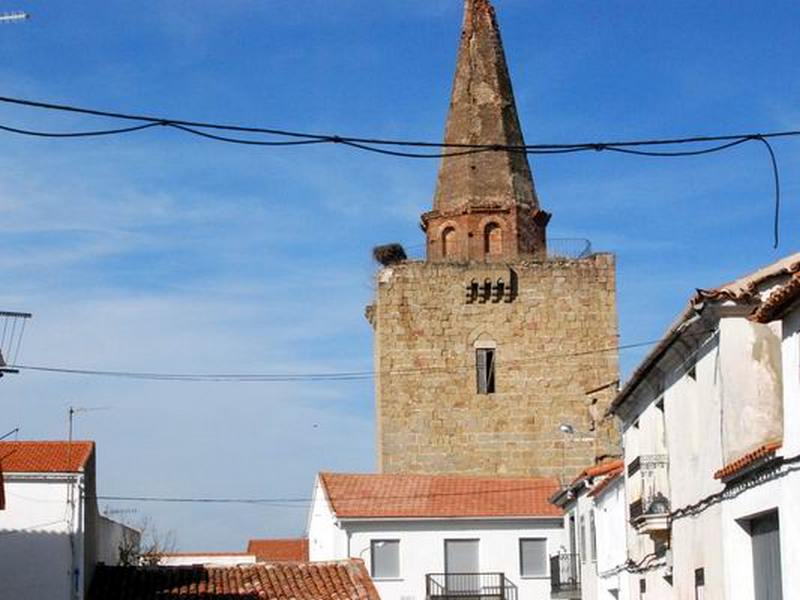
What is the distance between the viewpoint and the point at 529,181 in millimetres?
54219

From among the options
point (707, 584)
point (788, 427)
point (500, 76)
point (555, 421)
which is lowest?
point (707, 584)

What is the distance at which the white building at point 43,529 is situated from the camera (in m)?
34.4

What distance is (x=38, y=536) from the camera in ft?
114

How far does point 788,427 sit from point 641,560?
36.6 feet

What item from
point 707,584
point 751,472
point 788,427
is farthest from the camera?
point 707,584

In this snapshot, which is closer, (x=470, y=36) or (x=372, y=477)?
(x=372, y=477)

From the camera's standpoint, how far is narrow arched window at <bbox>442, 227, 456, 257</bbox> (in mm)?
53875

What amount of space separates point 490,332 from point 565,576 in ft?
42.9

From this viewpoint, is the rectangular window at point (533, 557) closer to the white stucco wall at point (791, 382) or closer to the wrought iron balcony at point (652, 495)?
the wrought iron balcony at point (652, 495)

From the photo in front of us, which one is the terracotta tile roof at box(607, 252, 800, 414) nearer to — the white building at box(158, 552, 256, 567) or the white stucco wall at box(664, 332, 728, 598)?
the white stucco wall at box(664, 332, 728, 598)

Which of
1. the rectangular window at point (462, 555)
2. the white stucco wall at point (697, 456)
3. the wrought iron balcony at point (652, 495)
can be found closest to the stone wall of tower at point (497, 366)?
the rectangular window at point (462, 555)

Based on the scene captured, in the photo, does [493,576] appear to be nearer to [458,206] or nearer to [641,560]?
[458,206]

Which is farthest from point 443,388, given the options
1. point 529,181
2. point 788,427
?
point 788,427

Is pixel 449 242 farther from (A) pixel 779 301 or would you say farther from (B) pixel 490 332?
(A) pixel 779 301
